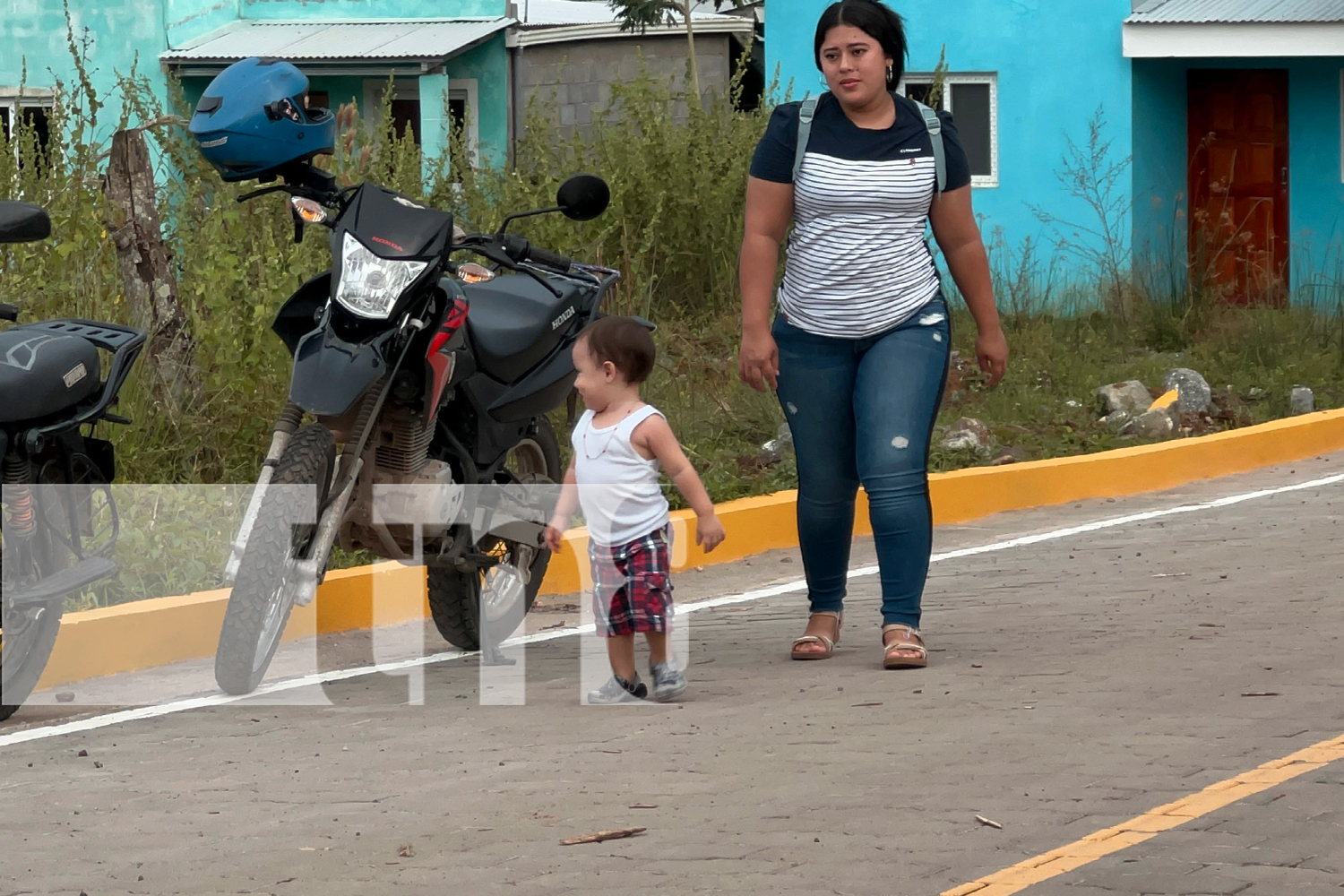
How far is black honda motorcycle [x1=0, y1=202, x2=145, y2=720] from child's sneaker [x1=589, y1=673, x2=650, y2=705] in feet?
4.58

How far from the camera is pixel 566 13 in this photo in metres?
26.1

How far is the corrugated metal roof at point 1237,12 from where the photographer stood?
59.9 feet

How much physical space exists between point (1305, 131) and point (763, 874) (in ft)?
54.8

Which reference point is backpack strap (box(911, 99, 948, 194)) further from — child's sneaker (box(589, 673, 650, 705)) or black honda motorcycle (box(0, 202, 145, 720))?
black honda motorcycle (box(0, 202, 145, 720))

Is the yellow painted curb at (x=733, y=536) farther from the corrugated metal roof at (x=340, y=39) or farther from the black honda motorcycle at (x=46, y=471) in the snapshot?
the corrugated metal roof at (x=340, y=39)

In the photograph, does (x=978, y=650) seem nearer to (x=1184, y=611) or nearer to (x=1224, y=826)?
(x=1184, y=611)

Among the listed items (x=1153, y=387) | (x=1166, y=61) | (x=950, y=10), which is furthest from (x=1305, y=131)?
(x=1153, y=387)

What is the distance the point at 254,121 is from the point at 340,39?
17.5 meters

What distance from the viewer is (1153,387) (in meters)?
13.2

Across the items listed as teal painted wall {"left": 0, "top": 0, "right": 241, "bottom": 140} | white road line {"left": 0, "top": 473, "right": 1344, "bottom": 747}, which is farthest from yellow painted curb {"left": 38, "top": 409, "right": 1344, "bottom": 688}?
teal painted wall {"left": 0, "top": 0, "right": 241, "bottom": 140}

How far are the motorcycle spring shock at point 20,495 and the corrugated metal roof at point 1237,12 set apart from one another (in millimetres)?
14742

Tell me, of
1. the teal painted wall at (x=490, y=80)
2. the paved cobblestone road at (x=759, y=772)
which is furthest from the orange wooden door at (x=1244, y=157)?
the paved cobblestone road at (x=759, y=772)

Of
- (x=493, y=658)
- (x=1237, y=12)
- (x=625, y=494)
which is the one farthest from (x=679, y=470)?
(x=1237, y=12)

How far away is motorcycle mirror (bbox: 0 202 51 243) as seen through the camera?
5.24 metres
